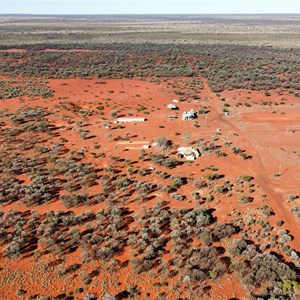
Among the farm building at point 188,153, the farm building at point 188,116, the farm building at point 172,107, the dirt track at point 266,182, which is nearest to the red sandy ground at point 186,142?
the dirt track at point 266,182

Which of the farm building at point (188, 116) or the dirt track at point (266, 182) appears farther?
the farm building at point (188, 116)

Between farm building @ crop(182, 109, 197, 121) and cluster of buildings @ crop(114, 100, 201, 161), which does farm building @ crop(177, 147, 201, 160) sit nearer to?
cluster of buildings @ crop(114, 100, 201, 161)

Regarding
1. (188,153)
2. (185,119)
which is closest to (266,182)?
(188,153)

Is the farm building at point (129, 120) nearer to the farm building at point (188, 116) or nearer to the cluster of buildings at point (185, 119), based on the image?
the cluster of buildings at point (185, 119)

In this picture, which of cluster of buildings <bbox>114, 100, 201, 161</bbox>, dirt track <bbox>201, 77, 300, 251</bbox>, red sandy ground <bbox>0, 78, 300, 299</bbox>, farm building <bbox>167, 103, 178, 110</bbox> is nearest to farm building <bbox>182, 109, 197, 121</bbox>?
cluster of buildings <bbox>114, 100, 201, 161</bbox>

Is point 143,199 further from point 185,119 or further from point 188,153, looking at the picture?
point 185,119
